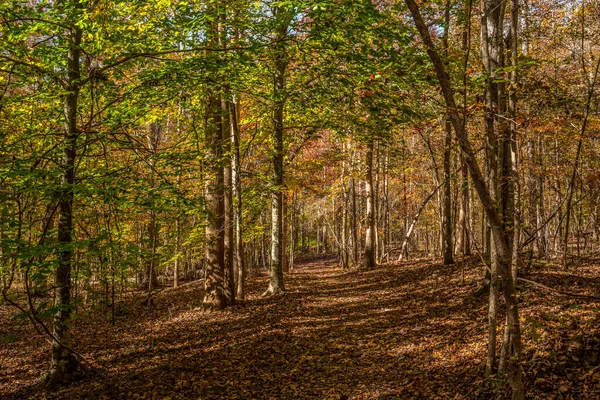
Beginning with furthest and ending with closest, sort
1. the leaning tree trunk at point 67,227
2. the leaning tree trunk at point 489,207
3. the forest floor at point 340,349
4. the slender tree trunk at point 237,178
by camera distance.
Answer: the slender tree trunk at point 237,178 < the leaning tree trunk at point 67,227 < the forest floor at point 340,349 < the leaning tree trunk at point 489,207

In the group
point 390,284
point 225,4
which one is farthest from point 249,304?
point 225,4

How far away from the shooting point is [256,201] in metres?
16.2

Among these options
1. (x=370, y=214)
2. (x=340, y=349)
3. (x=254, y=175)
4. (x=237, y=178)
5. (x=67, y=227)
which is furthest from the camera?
(x=370, y=214)

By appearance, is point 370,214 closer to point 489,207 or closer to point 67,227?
point 67,227

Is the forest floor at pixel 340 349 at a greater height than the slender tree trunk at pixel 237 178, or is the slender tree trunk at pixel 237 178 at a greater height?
the slender tree trunk at pixel 237 178

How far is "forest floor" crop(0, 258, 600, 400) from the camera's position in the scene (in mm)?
5730

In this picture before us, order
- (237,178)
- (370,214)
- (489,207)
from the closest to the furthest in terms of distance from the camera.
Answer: (489,207)
(237,178)
(370,214)

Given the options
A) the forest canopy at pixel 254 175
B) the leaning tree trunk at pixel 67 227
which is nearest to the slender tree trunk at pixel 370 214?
the forest canopy at pixel 254 175

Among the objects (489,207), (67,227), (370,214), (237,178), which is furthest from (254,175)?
(370,214)

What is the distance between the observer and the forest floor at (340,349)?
5.73 m

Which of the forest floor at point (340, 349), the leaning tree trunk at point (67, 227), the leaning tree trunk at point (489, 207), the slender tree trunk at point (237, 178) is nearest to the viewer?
the leaning tree trunk at point (489, 207)

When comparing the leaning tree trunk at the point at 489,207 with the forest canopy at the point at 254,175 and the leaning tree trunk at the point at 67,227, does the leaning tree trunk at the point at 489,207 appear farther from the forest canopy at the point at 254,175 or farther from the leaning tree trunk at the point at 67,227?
the leaning tree trunk at the point at 67,227

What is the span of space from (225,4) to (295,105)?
3469 mm

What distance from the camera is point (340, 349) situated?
8.56 meters
